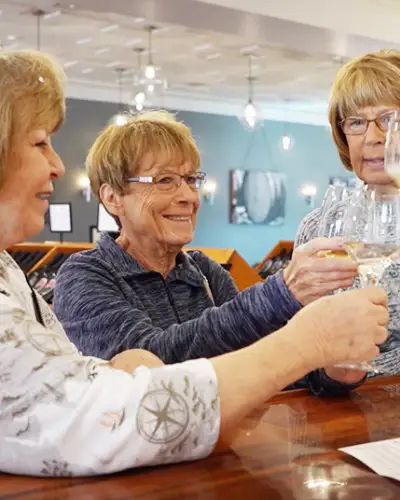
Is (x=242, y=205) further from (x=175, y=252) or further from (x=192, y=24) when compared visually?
(x=175, y=252)

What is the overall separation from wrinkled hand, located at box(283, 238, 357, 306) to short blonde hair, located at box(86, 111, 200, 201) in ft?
2.12

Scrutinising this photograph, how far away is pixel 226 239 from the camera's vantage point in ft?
46.1

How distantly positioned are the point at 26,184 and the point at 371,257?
561 mm

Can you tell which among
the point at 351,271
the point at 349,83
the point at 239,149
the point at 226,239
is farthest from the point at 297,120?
the point at 351,271

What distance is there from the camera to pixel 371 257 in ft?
4.21

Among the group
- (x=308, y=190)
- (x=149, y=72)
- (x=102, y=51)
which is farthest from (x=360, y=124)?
(x=308, y=190)

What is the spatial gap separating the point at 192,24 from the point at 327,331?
598cm

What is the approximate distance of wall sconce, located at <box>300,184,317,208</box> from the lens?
14961 millimetres

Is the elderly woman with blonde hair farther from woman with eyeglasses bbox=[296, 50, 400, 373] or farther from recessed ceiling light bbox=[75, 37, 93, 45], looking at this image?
recessed ceiling light bbox=[75, 37, 93, 45]

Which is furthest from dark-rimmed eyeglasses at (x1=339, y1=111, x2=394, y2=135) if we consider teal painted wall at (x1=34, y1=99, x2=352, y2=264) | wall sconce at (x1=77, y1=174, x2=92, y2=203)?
wall sconce at (x1=77, y1=174, x2=92, y2=203)

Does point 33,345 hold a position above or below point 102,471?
above

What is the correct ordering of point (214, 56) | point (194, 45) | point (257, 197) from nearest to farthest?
point (194, 45) → point (214, 56) → point (257, 197)

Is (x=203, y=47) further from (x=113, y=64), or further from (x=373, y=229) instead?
(x=373, y=229)

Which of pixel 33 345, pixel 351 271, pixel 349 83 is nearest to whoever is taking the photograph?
pixel 33 345
